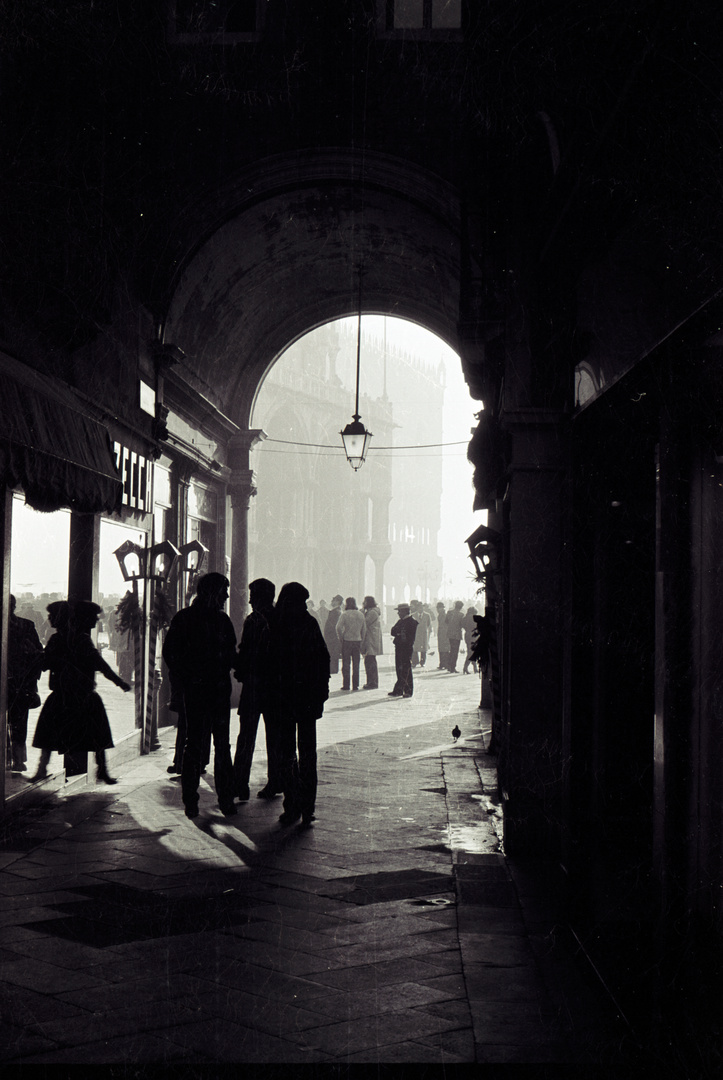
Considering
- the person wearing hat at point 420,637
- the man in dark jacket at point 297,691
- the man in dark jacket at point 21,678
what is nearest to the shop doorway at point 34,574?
the man in dark jacket at point 21,678

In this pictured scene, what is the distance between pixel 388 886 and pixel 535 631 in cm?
182

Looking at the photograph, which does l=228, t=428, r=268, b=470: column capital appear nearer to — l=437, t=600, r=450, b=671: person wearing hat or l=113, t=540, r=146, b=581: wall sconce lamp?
l=113, t=540, r=146, b=581: wall sconce lamp

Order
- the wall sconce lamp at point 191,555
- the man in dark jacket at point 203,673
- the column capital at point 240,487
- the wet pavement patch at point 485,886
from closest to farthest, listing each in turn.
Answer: the wet pavement patch at point 485,886, the man in dark jacket at point 203,673, the wall sconce lamp at point 191,555, the column capital at point 240,487

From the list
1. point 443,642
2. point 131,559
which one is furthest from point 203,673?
point 443,642

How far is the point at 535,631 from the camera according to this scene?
6.68 meters

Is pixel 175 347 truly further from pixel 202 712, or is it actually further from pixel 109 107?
pixel 202 712

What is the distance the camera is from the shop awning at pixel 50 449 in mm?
6605

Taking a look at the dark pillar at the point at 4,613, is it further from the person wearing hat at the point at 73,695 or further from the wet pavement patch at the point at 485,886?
the wet pavement patch at the point at 485,886

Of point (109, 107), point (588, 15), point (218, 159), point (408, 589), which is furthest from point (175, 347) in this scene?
point (408, 589)

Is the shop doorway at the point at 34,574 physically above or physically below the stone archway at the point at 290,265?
below

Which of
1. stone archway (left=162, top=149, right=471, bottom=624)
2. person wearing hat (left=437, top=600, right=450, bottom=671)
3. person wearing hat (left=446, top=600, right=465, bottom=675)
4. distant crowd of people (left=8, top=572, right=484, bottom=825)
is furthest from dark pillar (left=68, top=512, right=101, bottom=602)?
person wearing hat (left=437, top=600, right=450, bottom=671)

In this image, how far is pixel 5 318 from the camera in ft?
23.1

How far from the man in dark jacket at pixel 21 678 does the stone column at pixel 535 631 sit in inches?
131

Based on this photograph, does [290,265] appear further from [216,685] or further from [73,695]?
[216,685]
